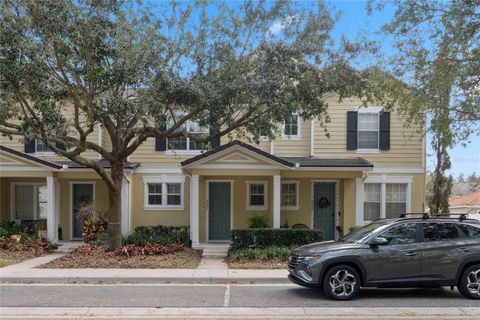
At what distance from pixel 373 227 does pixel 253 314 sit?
126 inches

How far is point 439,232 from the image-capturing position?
8812mm

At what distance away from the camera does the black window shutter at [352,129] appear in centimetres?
1734

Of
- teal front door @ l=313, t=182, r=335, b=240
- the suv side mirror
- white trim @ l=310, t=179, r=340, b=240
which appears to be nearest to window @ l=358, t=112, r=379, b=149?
white trim @ l=310, t=179, r=340, b=240

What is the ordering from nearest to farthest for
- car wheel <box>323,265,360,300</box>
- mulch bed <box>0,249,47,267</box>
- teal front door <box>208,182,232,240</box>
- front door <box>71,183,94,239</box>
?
1. car wheel <box>323,265,360,300</box>
2. mulch bed <box>0,249,47,267</box>
3. teal front door <box>208,182,232,240</box>
4. front door <box>71,183,94,239</box>

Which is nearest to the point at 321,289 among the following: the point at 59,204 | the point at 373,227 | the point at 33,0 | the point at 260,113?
the point at 373,227

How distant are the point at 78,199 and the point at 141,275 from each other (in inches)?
329

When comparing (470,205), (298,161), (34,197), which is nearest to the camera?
(298,161)

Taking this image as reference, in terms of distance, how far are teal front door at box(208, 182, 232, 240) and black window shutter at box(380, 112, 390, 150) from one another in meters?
6.15

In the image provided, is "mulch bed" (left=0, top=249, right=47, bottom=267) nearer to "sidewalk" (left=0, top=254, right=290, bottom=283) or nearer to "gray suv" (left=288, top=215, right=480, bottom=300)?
"sidewalk" (left=0, top=254, right=290, bottom=283)

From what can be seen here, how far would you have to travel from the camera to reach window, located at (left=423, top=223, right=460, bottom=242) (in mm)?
8734

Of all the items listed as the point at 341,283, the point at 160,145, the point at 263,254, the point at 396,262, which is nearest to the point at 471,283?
the point at 396,262

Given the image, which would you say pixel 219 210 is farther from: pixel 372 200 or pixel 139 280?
pixel 139 280

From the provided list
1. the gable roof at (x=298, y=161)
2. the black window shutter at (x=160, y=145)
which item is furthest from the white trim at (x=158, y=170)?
the gable roof at (x=298, y=161)

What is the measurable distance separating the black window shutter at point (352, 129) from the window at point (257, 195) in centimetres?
361
